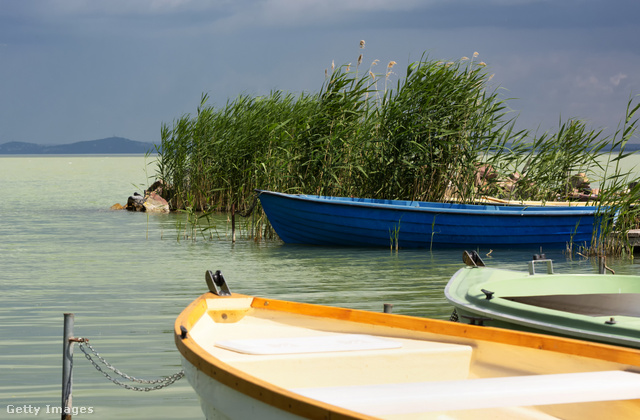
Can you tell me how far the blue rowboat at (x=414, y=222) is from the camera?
1213cm

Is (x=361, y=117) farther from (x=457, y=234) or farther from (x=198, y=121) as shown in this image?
(x=198, y=121)

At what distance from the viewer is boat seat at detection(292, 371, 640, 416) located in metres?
3.10

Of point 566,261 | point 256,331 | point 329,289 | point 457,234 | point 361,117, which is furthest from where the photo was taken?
point 361,117

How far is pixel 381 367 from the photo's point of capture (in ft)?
13.0

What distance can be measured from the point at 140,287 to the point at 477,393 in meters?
6.33

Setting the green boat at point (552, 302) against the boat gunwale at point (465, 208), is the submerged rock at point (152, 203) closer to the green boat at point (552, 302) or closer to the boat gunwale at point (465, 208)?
the boat gunwale at point (465, 208)

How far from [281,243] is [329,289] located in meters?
4.72

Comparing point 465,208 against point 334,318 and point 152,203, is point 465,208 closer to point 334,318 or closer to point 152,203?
point 334,318

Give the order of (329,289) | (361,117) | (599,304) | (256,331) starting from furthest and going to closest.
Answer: (361,117) < (329,289) < (599,304) < (256,331)

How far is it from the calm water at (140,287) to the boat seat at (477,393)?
1712 millimetres

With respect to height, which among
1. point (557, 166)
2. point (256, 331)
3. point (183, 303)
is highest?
point (557, 166)

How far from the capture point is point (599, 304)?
521 centimetres

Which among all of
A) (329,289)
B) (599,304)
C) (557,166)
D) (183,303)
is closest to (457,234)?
(557,166)

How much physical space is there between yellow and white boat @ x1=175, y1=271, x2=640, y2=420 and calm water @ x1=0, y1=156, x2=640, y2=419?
0.78 meters
